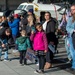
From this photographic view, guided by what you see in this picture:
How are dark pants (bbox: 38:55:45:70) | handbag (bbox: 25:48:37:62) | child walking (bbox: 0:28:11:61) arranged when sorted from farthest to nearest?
1. child walking (bbox: 0:28:11:61)
2. handbag (bbox: 25:48:37:62)
3. dark pants (bbox: 38:55:45:70)

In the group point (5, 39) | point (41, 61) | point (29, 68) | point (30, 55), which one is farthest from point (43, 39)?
point (5, 39)

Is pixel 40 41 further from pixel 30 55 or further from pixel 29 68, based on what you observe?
pixel 29 68

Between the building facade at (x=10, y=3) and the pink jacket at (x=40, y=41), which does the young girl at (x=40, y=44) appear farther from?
the building facade at (x=10, y=3)

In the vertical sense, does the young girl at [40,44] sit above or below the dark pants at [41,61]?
above

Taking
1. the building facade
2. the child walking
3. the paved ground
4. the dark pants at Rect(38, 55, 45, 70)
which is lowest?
the paved ground

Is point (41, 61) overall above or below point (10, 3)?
below

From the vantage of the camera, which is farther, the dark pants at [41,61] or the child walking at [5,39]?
the child walking at [5,39]

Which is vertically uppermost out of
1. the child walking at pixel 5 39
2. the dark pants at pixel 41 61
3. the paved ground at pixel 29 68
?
the child walking at pixel 5 39

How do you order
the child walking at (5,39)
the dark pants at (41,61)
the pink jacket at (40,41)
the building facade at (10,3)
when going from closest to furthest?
the pink jacket at (40,41) → the dark pants at (41,61) → the child walking at (5,39) → the building facade at (10,3)

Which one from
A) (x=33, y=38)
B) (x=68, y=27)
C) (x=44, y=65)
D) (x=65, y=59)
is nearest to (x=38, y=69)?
(x=44, y=65)

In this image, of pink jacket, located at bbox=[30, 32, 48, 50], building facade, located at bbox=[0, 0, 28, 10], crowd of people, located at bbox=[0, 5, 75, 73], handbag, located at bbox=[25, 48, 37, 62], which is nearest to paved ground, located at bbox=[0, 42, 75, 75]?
crowd of people, located at bbox=[0, 5, 75, 73]

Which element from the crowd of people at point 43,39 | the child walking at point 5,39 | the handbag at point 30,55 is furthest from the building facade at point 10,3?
the handbag at point 30,55

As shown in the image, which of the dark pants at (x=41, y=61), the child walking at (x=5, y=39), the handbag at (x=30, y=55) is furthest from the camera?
the child walking at (x=5, y=39)

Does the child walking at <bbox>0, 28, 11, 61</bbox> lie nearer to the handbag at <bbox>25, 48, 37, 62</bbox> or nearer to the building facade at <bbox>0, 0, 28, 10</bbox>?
the handbag at <bbox>25, 48, 37, 62</bbox>
